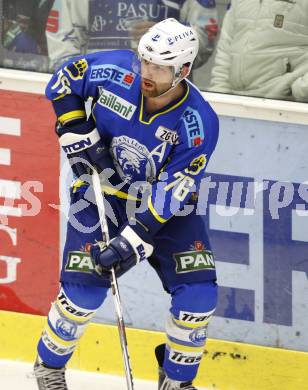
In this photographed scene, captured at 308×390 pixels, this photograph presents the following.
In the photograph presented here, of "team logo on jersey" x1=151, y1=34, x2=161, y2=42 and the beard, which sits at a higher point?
"team logo on jersey" x1=151, y1=34, x2=161, y2=42

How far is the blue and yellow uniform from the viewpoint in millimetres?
5199

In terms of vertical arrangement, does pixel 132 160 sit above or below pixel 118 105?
below

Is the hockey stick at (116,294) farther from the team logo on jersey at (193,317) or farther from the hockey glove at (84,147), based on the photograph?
the team logo on jersey at (193,317)

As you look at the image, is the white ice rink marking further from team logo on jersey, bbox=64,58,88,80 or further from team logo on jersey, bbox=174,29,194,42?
team logo on jersey, bbox=174,29,194,42

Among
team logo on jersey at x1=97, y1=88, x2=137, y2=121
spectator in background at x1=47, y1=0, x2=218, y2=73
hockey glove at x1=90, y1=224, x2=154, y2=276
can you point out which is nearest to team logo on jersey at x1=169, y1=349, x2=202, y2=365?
hockey glove at x1=90, y1=224, x2=154, y2=276

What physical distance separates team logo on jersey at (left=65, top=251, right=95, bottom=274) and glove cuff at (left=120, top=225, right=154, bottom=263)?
19cm

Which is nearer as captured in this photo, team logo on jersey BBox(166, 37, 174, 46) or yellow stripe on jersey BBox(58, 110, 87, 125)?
team logo on jersey BBox(166, 37, 174, 46)

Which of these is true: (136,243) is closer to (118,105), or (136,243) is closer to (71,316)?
(71,316)

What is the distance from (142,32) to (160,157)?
37.1 inches

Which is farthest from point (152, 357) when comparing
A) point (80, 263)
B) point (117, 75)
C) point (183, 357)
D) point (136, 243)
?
point (117, 75)

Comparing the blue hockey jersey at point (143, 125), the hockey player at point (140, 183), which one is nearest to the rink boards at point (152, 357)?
the hockey player at point (140, 183)

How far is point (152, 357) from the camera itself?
6.09m

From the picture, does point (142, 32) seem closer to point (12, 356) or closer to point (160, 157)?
point (160, 157)

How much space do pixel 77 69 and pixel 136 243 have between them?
2.31 ft
